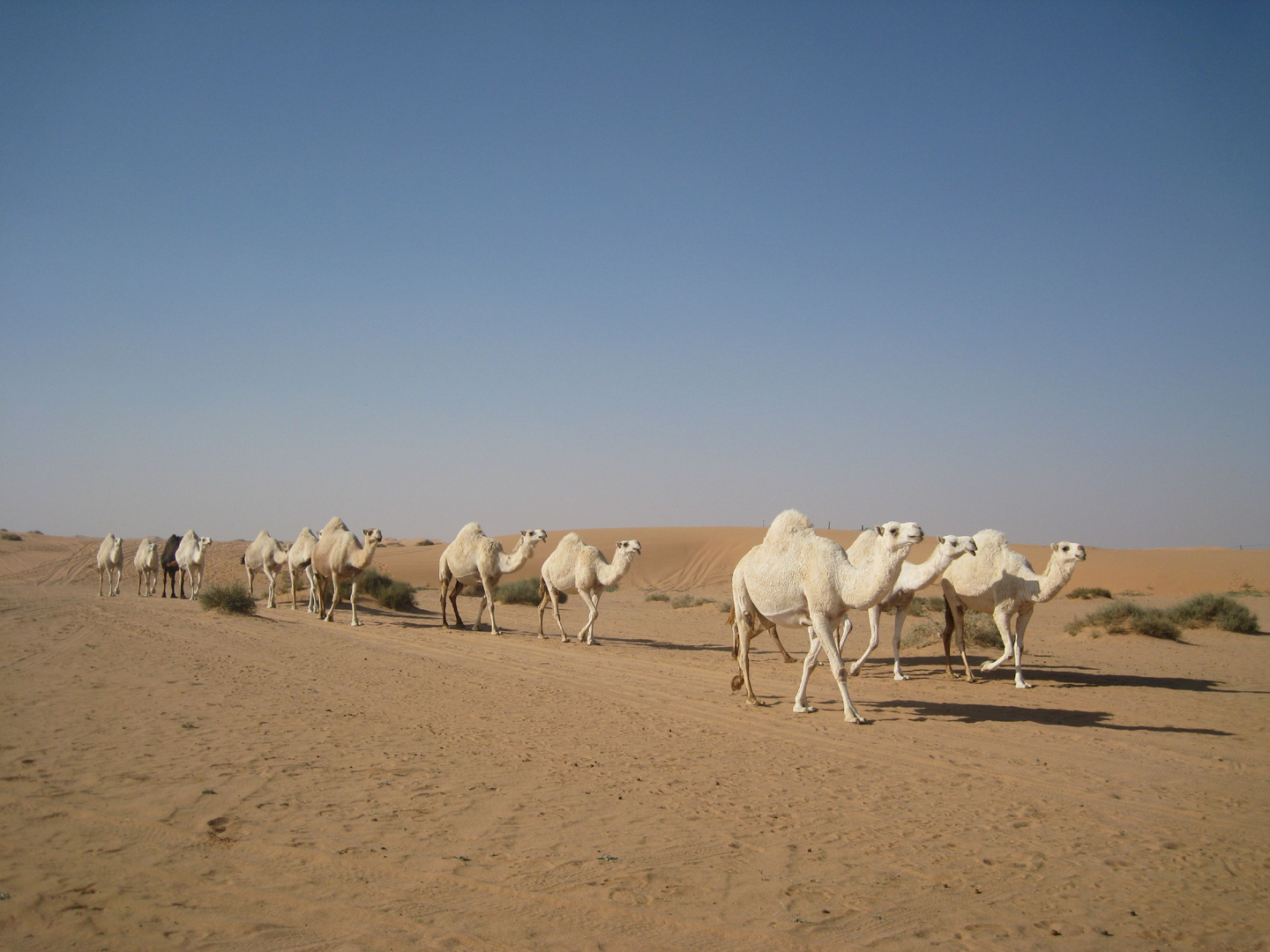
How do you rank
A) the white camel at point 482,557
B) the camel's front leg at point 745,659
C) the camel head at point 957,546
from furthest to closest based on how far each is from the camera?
the white camel at point 482,557 < the camel's front leg at point 745,659 < the camel head at point 957,546

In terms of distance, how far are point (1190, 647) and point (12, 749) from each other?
69.3ft

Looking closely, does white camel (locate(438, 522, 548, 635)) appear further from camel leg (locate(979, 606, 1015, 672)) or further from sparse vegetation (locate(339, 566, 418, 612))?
camel leg (locate(979, 606, 1015, 672))

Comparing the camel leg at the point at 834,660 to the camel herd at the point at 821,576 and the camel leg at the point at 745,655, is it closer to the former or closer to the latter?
the camel herd at the point at 821,576

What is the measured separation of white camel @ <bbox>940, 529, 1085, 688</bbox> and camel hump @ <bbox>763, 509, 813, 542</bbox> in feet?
10.9

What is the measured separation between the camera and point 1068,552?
11.7 meters

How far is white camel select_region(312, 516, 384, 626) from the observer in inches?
754

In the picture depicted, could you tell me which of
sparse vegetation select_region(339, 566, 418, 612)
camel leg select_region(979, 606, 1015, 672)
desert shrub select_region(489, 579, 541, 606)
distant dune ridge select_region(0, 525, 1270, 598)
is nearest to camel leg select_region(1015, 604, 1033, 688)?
camel leg select_region(979, 606, 1015, 672)

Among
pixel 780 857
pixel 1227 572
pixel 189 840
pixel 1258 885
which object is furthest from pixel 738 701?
pixel 1227 572

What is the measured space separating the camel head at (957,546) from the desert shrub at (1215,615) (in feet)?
50.8

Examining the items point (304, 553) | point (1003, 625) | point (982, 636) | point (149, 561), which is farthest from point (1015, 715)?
point (149, 561)

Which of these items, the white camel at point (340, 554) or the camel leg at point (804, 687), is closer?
the camel leg at point (804, 687)

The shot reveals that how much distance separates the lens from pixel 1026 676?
13.4m

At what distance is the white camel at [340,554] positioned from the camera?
19.1 m

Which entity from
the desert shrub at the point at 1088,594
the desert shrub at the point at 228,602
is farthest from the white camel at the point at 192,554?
the desert shrub at the point at 1088,594
